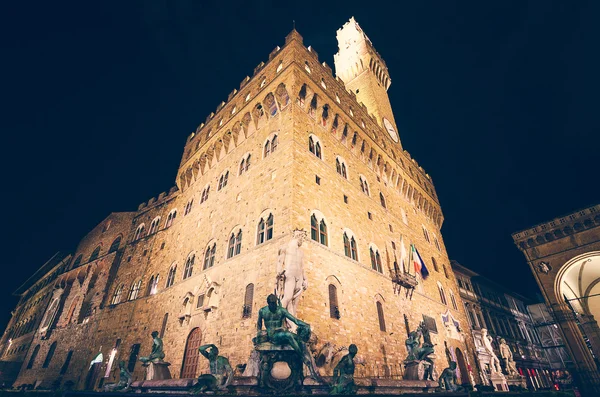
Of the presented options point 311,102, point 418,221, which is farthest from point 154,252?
point 418,221

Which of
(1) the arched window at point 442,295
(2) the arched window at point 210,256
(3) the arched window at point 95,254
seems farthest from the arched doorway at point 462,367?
(3) the arched window at point 95,254

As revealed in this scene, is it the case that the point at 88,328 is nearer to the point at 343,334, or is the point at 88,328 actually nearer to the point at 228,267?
the point at 228,267

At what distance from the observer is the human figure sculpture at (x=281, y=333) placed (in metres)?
6.34

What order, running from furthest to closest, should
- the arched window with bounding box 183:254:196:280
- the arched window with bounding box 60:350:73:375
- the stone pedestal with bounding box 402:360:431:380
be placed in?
1. the arched window with bounding box 60:350:73:375
2. the arched window with bounding box 183:254:196:280
3. the stone pedestal with bounding box 402:360:431:380

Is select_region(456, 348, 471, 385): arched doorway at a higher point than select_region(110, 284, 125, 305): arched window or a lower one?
lower

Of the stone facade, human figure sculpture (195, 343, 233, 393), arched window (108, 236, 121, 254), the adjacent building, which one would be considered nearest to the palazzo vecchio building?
arched window (108, 236, 121, 254)

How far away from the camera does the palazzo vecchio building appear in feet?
37.3

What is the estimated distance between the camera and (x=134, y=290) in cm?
1888

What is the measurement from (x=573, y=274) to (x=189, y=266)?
1196 inches

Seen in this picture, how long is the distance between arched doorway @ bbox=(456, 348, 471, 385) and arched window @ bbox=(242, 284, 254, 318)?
1404 cm

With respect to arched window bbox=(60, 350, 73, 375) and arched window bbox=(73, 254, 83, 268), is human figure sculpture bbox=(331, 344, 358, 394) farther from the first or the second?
arched window bbox=(73, 254, 83, 268)

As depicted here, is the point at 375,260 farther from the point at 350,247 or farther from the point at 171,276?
the point at 171,276

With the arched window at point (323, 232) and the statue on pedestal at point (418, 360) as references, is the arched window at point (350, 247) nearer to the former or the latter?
the arched window at point (323, 232)

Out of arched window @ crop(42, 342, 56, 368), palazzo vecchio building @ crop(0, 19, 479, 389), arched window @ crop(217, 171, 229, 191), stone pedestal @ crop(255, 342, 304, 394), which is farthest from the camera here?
arched window @ crop(42, 342, 56, 368)
